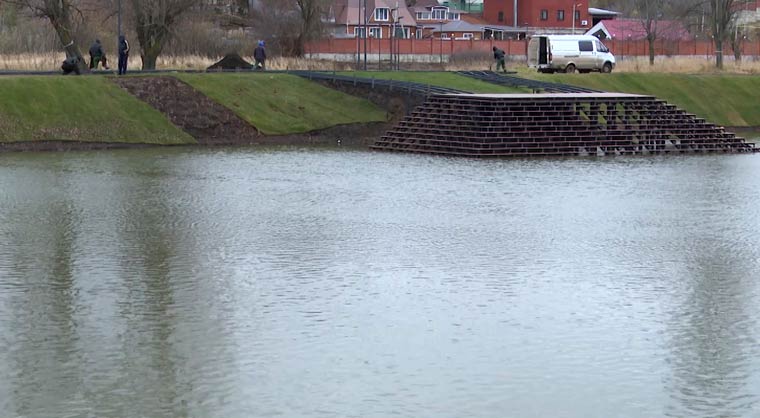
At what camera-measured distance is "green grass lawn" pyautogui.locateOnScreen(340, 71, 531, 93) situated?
2301 inches

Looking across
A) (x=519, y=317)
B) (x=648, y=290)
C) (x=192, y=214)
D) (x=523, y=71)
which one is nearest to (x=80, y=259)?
(x=192, y=214)

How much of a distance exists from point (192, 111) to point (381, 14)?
7487cm

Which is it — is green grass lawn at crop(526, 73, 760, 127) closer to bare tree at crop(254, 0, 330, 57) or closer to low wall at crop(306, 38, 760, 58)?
low wall at crop(306, 38, 760, 58)

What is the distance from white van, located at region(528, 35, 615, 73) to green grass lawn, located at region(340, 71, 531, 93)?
10284 millimetres

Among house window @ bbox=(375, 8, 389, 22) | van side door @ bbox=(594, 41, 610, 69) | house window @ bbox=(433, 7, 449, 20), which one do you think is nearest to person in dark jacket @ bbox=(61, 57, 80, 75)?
van side door @ bbox=(594, 41, 610, 69)

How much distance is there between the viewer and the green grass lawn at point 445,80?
58438 millimetres

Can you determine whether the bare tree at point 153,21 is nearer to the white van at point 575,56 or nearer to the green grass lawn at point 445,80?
the green grass lawn at point 445,80

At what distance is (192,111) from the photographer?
5256cm

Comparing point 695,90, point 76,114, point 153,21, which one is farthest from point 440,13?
point 76,114

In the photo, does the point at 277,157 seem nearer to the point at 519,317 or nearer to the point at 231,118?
the point at 231,118

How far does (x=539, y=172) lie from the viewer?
41.8 m

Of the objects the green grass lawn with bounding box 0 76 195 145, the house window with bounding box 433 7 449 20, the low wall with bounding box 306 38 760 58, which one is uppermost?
the house window with bounding box 433 7 449 20

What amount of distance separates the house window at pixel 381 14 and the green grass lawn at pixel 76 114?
74358 mm

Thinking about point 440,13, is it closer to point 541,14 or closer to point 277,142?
point 541,14
